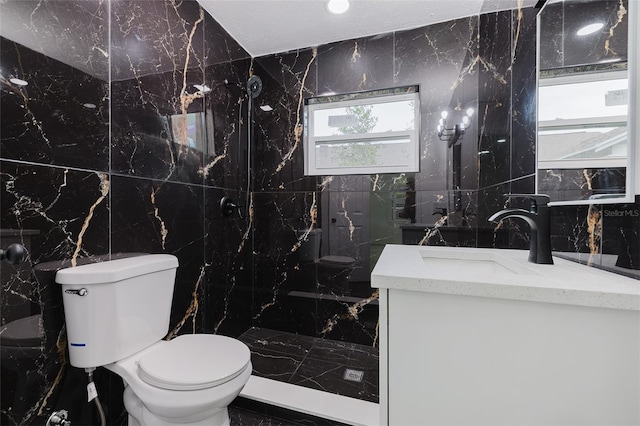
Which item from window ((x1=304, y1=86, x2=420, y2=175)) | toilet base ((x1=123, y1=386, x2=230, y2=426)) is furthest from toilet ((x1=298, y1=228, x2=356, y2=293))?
toilet base ((x1=123, y1=386, x2=230, y2=426))

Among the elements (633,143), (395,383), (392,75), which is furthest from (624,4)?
(392,75)

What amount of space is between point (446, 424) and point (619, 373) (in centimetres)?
39

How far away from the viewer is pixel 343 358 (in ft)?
6.14

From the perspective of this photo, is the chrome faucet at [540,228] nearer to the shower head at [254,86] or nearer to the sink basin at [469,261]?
the sink basin at [469,261]

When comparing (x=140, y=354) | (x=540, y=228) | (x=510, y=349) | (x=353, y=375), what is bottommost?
(x=353, y=375)

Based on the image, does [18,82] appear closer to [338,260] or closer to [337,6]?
[337,6]

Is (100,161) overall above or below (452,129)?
below

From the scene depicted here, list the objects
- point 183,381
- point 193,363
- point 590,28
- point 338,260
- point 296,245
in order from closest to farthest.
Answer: point 590,28, point 183,381, point 193,363, point 338,260, point 296,245

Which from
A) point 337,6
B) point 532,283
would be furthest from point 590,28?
point 337,6

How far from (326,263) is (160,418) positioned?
1377mm

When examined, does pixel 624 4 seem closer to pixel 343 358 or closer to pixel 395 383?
pixel 395 383

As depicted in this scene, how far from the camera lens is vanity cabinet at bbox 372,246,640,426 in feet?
1.83

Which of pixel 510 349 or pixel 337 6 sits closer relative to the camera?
pixel 510 349

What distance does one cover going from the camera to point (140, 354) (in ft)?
3.72
